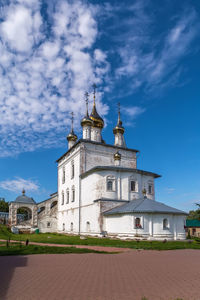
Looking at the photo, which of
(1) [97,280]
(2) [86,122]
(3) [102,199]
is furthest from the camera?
(2) [86,122]

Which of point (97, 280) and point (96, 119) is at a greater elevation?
point (96, 119)

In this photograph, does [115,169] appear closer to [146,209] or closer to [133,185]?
[133,185]

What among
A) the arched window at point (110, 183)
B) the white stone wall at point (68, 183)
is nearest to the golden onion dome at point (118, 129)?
the white stone wall at point (68, 183)

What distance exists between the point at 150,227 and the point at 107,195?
247 inches

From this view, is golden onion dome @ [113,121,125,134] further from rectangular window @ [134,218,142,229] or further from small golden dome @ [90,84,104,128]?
rectangular window @ [134,218,142,229]

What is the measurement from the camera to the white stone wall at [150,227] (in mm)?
21297

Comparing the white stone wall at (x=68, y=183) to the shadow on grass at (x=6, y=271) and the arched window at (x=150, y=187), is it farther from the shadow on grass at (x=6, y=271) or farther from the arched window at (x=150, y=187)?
the shadow on grass at (x=6, y=271)

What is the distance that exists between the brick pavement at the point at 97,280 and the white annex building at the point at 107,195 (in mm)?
12080

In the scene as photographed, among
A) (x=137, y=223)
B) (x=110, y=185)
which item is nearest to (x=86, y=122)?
(x=110, y=185)

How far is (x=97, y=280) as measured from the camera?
683 cm

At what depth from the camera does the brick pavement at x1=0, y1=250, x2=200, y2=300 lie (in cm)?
551

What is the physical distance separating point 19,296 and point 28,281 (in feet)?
4.54

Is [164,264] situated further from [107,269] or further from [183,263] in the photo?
[107,269]

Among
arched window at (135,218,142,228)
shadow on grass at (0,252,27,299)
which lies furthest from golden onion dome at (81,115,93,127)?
shadow on grass at (0,252,27,299)
